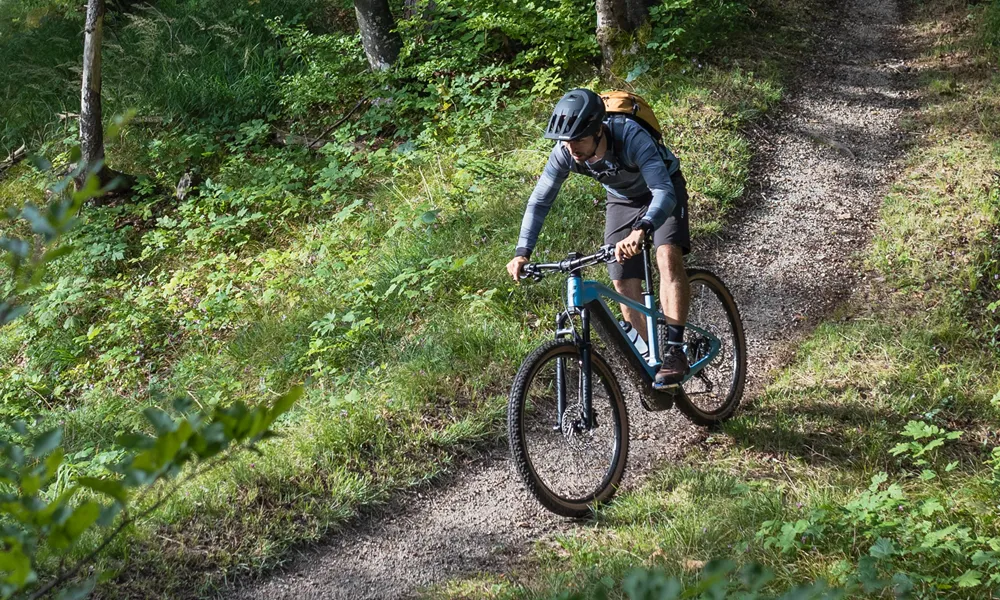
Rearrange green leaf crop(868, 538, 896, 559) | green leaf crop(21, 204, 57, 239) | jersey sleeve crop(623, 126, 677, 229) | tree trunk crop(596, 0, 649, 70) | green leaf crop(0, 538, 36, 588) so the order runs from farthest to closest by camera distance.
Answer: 1. tree trunk crop(596, 0, 649, 70)
2. jersey sleeve crop(623, 126, 677, 229)
3. green leaf crop(868, 538, 896, 559)
4. green leaf crop(21, 204, 57, 239)
5. green leaf crop(0, 538, 36, 588)

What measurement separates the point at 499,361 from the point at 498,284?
113cm

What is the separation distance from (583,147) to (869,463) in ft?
8.58

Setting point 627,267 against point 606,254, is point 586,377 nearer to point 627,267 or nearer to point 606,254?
point 606,254

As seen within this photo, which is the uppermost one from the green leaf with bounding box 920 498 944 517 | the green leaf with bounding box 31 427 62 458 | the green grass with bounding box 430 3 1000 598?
the green leaf with bounding box 31 427 62 458

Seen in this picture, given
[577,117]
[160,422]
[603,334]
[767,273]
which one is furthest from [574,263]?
[767,273]

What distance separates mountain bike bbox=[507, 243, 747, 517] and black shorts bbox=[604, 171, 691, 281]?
184 mm

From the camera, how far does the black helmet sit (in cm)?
426

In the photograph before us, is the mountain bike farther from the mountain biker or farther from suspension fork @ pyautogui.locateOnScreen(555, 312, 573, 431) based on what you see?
the mountain biker

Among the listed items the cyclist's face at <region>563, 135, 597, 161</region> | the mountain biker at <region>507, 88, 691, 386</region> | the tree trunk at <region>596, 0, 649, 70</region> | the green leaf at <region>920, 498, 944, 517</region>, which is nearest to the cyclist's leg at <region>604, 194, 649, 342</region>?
the mountain biker at <region>507, 88, 691, 386</region>

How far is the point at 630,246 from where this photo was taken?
4.11 m

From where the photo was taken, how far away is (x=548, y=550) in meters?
4.44

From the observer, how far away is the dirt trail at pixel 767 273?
4551 millimetres

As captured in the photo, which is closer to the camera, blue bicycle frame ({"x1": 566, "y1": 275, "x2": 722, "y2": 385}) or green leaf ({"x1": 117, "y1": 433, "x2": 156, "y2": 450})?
green leaf ({"x1": 117, "y1": 433, "x2": 156, "y2": 450})

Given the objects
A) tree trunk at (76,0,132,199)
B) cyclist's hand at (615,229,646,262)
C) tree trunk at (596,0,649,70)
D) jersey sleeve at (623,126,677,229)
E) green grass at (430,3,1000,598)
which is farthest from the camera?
tree trunk at (596,0,649,70)
